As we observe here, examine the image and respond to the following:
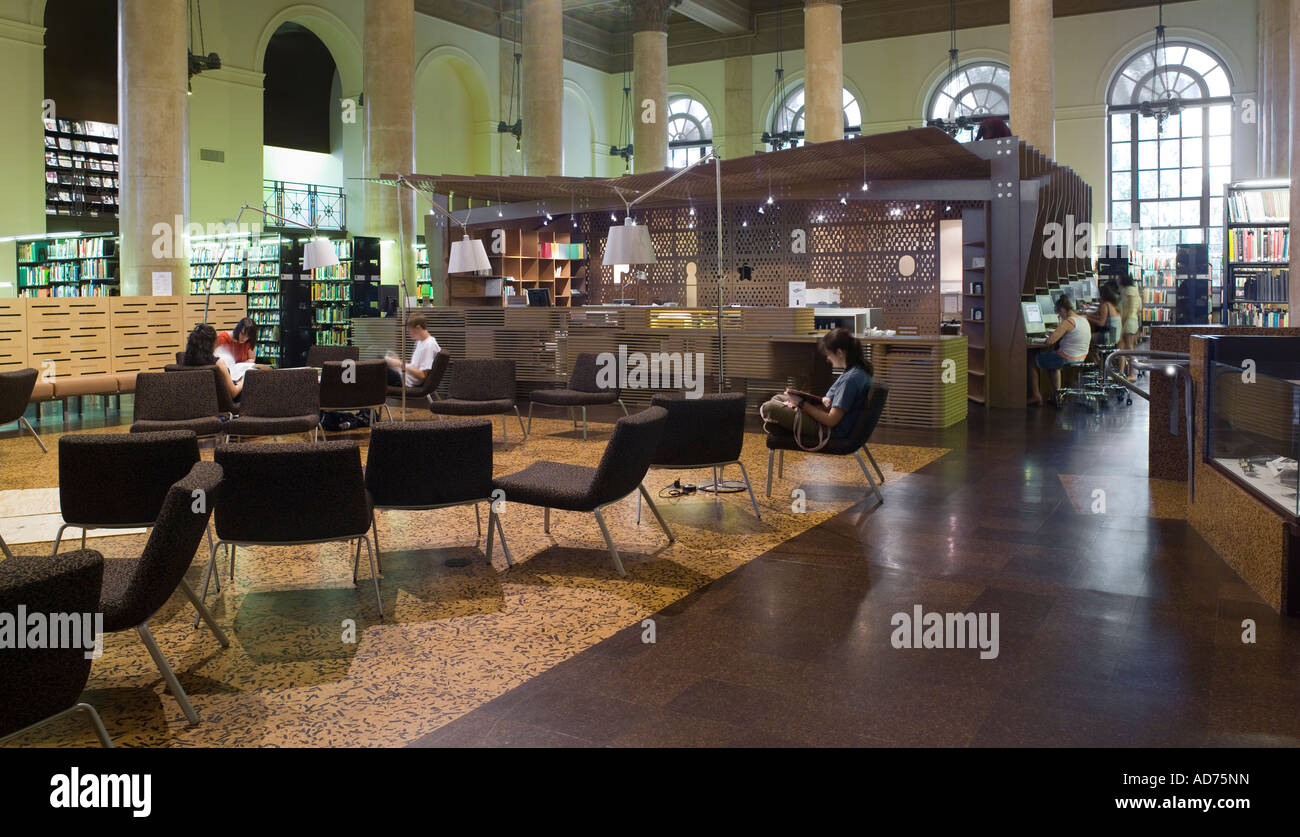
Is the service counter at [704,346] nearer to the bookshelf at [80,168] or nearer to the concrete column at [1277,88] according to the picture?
the bookshelf at [80,168]

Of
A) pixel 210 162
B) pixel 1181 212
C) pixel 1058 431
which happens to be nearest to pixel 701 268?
pixel 1058 431

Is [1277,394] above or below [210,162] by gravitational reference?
below

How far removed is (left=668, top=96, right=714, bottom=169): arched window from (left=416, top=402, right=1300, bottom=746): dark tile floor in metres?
20.7

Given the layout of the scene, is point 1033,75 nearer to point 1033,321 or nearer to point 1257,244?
point 1033,321

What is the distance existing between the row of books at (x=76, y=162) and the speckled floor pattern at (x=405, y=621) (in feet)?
46.2

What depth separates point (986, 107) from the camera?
21625 mm

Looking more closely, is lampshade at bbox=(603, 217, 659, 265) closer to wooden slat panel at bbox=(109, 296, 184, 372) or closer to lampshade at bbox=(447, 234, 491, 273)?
lampshade at bbox=(447, 234, 491, 273)

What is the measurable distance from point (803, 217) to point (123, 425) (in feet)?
28.7

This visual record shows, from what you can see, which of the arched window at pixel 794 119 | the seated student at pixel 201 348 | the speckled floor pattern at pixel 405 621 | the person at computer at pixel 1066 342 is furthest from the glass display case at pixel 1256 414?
the arched window at pixel 794 119

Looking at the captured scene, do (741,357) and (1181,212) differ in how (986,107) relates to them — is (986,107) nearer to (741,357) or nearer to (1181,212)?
(1181,212)

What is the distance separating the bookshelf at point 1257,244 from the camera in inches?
370

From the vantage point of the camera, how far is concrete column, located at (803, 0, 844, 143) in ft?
54.4

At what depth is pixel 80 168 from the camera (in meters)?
17.3
